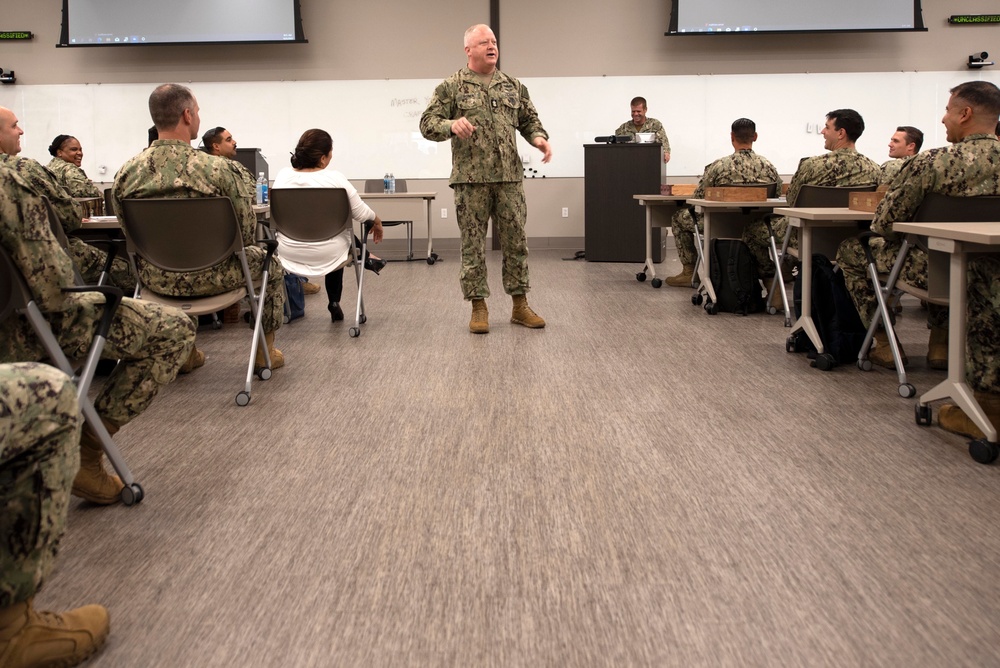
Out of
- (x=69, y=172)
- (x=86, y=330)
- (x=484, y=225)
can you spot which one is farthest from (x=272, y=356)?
(x=69, y=172)

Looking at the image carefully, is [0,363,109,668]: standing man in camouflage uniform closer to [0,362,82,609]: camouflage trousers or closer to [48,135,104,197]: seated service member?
[0,362,82,609]: camouflage trousers

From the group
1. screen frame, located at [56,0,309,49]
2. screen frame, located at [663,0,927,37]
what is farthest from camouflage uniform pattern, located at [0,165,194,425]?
screen frame, located at [663,0,927,37]

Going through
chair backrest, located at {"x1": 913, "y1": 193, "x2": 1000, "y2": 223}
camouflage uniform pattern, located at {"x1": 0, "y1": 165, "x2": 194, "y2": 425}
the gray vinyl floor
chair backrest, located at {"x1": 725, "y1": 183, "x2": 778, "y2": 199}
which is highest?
chair backrest, located at {"x1": 725, "y1": 183, "x2": 778, "y2": 199}

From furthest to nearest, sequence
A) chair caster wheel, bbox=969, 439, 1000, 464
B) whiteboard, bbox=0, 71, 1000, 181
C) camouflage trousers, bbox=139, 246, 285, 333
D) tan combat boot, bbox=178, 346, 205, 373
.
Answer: whiteboard, bbox=0, 71, 1000, 181
tan combat boot, bbox=178, 346, 205, 373
camouflage trousers, bbox=139, 246, 285, 333
chair caster wheel, bbox=969, 439, 1000, 464

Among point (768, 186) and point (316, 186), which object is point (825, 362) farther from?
point (316, 186)

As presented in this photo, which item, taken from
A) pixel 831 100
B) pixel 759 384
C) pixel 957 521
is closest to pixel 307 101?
pixel 831 100

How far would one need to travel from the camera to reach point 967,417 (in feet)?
9.39

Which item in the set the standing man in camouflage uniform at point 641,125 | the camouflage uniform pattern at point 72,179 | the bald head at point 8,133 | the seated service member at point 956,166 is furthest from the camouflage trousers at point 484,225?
the standing man in camouflage uniform at point 641,125

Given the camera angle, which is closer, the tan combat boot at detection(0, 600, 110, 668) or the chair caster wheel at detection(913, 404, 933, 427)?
the tan combat boot at detection(0, 600, 110, 668)

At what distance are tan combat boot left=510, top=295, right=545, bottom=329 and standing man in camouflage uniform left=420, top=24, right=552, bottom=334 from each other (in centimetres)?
20

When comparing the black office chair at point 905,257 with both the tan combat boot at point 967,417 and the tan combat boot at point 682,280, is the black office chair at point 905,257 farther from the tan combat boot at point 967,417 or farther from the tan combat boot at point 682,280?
the tan combat boot at point 682,280

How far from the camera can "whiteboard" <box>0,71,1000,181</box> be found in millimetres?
9828

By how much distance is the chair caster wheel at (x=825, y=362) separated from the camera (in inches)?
151

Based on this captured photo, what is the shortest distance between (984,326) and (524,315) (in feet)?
8.67
